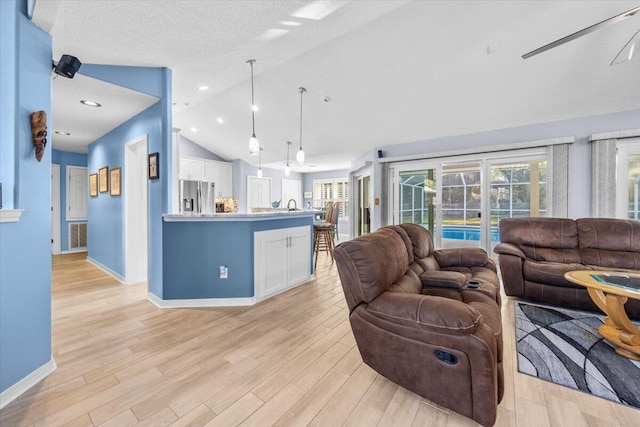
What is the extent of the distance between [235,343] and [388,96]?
12.3 ft

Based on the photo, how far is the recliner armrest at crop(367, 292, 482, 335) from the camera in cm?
131

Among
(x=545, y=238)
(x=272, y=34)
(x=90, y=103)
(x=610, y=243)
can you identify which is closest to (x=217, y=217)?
(x=272, y=34)

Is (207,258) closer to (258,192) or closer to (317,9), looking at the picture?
(317,9)

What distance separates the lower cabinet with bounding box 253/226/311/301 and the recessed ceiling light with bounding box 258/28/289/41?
206 cm

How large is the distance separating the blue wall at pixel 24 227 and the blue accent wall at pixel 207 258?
110 centimetres

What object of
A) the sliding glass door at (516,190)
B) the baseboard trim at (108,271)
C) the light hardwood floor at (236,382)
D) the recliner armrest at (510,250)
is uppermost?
the sliding glass door at (516,190)

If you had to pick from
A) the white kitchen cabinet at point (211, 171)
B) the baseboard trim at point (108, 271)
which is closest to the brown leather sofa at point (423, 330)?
the baseboard trim at point (108, 271)

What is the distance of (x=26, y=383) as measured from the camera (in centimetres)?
164

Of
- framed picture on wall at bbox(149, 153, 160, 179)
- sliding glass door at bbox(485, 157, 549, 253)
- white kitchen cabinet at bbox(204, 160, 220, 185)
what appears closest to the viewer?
framed picture on wall at bbox(149, 153, 160, 179)

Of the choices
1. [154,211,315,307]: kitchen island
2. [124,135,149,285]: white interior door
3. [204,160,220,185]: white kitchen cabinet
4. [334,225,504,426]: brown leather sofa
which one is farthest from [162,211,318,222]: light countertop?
[204,160,220,185]: white kitchen cabinet

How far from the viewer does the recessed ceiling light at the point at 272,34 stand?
8.64ft

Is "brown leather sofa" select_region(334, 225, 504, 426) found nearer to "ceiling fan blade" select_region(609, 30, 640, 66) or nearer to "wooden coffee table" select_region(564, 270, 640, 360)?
"wooden coffee table" select_region(564, 270, 640, 360)

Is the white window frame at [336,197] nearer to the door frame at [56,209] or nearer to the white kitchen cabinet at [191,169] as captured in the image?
the white kitchen cabinet at [191,169]

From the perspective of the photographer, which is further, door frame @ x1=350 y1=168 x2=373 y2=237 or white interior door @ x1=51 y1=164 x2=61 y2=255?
door frame @ x1=350 y1=168 x2=373 y2=237
